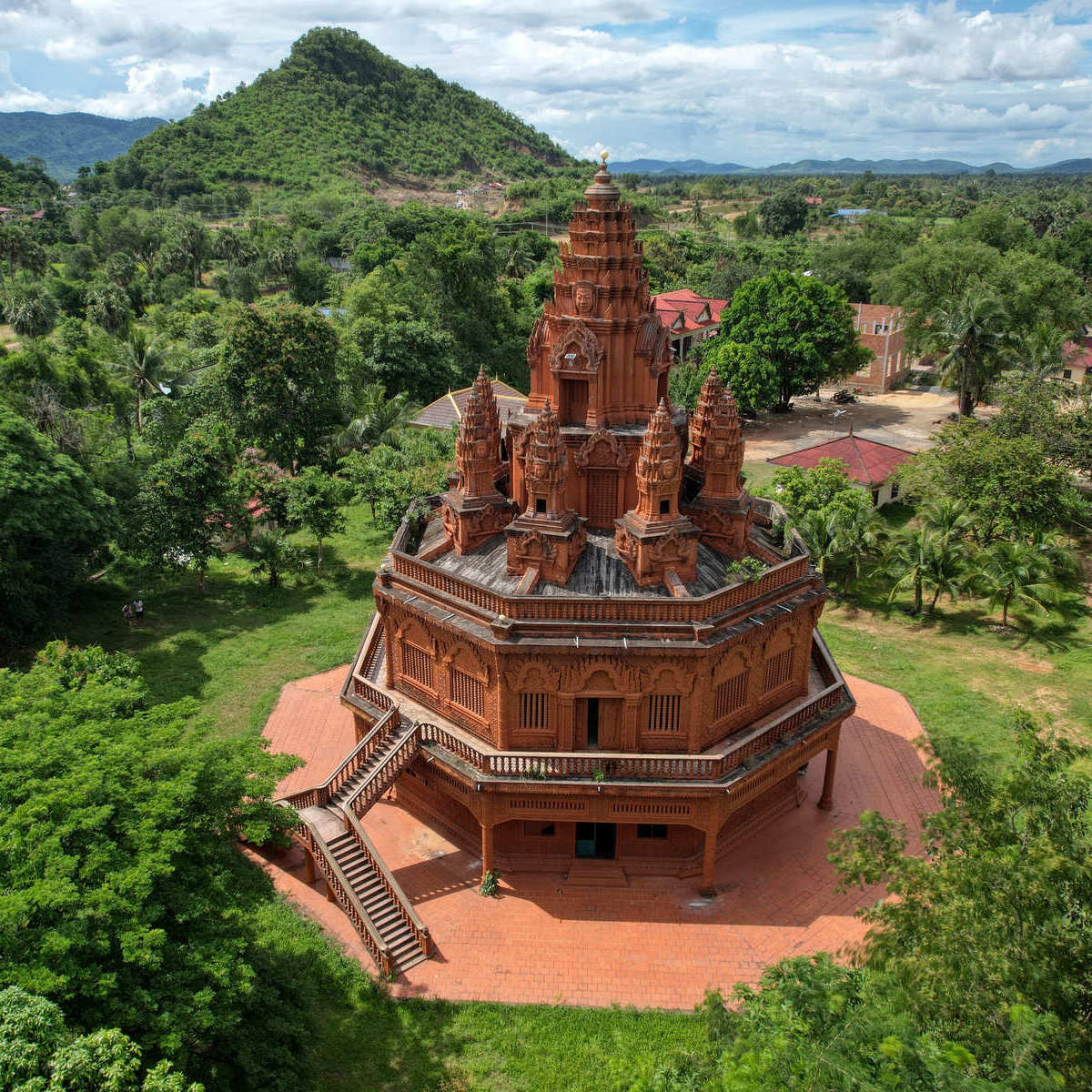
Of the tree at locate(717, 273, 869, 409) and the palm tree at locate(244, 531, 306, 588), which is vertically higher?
the tree at locate(717, 273, 869, 409)

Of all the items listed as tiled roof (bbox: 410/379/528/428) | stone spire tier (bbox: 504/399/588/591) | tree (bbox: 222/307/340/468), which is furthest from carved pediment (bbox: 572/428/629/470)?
tiled roof (bbox: 410/379/528/428)

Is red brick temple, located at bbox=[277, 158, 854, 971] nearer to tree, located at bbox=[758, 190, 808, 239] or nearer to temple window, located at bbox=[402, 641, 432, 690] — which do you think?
temple window, located at bbox=[402, 641, 432, 690]

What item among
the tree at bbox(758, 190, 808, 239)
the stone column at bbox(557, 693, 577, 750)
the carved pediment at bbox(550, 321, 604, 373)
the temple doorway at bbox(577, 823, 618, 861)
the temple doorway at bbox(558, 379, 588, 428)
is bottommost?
the temple doorway at bbox(577, 823, 618, 861)

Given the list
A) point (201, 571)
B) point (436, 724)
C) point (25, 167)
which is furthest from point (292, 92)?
point (436, 724)

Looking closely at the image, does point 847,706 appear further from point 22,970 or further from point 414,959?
point 22,970

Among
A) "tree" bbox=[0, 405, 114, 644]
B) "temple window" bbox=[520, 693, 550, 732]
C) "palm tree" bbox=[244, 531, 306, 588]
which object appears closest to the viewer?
"temple window" bbox=[520, 693, 550, 732]

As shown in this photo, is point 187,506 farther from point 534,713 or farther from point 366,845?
point 534,713

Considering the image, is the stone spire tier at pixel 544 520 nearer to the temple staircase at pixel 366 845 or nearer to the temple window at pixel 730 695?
the temple window at pixel 730 695
